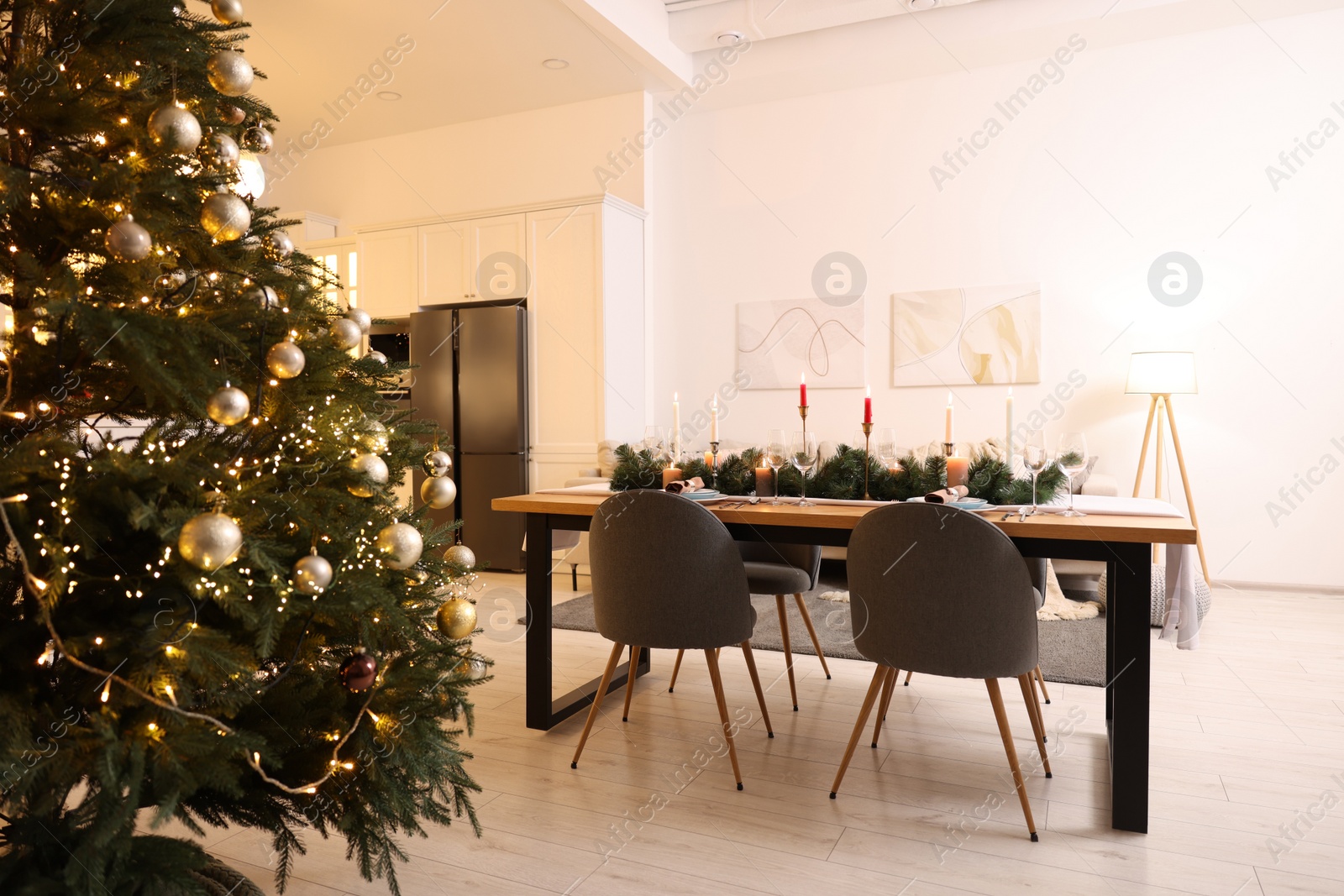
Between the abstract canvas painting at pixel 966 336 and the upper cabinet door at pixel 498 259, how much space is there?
2.40 metres

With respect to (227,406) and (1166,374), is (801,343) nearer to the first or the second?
(1166,374)

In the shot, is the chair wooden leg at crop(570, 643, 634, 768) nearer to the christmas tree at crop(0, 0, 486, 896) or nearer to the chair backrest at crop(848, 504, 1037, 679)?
the chair backrest at crop(848, 504, 1037, 679)

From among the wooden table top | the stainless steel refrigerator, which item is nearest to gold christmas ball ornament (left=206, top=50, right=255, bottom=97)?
the wooden table top

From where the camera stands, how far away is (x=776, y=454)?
2.55 metres

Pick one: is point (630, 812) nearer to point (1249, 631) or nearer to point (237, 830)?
point (237, 830)

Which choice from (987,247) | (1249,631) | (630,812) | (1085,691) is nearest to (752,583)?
(630,812)

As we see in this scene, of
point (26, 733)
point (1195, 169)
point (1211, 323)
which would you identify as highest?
point (1195, 169)

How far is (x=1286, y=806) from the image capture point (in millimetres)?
2043

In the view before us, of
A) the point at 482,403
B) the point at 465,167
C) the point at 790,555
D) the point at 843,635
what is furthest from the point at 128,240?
the point at 465,167

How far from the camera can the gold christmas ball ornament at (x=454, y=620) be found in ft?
4.45

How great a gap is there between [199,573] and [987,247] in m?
4.95

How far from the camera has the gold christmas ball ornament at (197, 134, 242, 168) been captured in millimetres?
1250

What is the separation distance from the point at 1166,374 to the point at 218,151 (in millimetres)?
4553

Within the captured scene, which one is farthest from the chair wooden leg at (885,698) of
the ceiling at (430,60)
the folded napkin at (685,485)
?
the ceiling at (430,60)
